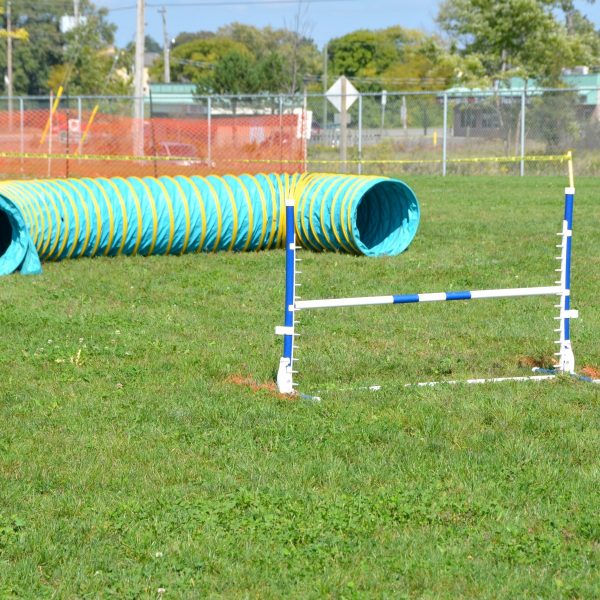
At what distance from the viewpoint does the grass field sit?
4340 millimetres

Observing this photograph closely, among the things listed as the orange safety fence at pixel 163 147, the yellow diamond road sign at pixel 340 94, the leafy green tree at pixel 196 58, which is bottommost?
the orange safety fence at pixel 163 147

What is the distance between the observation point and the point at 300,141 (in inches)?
1047

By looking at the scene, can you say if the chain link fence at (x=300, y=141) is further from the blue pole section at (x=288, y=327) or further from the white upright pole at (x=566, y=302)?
the blue pole section at (x=288, y=327)

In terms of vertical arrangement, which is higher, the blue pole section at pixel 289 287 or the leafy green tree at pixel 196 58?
the leafy green tree at pixel 196 58

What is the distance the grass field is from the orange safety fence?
52.4 feet

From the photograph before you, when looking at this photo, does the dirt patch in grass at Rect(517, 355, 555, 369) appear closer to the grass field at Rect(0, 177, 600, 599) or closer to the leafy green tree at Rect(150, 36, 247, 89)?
the grass field at Rect(0, 177, 600, 599)

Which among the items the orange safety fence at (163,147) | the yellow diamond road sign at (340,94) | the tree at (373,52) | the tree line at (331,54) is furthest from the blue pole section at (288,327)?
the tree at (373,52)

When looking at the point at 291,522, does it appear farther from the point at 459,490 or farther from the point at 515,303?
the point at 515,303

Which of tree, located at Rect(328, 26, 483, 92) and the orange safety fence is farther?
tree, located at Rect(328, 26, 483, 92)

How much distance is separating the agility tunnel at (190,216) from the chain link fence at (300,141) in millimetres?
11229

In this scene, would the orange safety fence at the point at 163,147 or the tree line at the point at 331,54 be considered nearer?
the orange safety fence at the point at 163,147

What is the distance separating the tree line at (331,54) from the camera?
3825cm

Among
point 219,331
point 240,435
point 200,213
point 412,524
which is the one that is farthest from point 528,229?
point 412,524

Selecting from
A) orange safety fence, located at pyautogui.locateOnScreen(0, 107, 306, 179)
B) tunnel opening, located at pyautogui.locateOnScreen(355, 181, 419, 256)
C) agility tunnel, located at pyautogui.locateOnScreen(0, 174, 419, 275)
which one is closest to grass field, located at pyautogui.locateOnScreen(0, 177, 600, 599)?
agility tunnel, located at pyautogui.locateOnScreen(0, 174, 419, 275)
